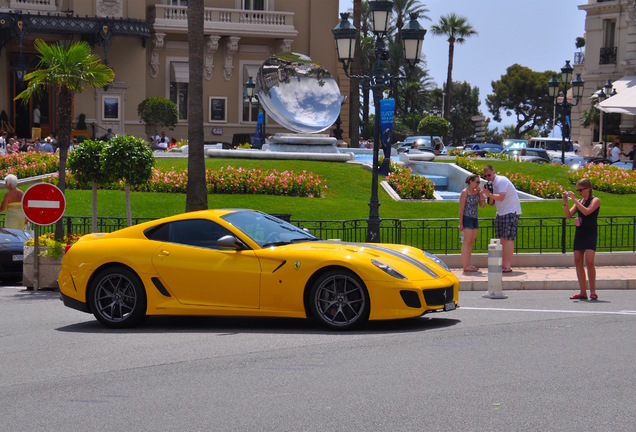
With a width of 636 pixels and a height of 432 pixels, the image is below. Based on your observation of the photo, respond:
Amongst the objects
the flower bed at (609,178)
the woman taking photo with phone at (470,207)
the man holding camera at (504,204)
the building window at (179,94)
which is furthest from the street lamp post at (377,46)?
the building window at (179,94)

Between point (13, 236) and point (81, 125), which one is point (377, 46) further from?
point (81, 125)

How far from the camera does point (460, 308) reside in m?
12.5

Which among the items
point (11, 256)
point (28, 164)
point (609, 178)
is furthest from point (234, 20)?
point (11, 256)

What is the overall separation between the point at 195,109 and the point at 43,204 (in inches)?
196

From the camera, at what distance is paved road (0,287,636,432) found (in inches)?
268

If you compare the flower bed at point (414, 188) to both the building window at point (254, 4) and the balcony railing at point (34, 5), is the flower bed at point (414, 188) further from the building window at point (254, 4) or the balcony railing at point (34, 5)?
the building window at point (254, 4)

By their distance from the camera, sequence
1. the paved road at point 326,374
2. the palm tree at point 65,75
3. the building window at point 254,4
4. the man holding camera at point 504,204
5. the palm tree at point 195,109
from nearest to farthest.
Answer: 1. the paved road at point 326,374
2. the man holding camera at point 504,204
3. the palm tree at point 65,75
4. the palm tree at point 195,109
5. the building window at point 254,4

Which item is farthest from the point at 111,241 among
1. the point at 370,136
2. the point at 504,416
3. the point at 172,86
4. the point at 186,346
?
the point at 370,136

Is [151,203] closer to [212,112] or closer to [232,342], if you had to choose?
[232,342]

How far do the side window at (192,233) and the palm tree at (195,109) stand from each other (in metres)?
8.41

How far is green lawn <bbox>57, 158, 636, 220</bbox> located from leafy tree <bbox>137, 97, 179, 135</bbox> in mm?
20976

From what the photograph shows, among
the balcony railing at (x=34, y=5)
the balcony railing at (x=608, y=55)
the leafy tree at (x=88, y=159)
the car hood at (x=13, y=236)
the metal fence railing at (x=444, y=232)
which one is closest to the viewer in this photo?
the leafy tree at (x=88, y=159)

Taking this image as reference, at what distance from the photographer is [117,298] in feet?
37.1

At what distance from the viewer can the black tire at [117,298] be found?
11164 mm
